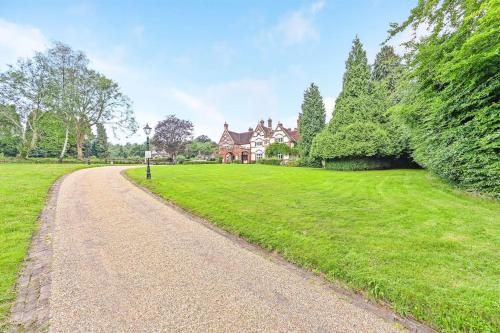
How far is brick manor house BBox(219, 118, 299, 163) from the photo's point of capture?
41.0m

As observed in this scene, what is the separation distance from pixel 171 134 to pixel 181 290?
4299cm

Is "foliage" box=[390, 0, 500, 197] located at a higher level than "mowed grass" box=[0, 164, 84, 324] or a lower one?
higher

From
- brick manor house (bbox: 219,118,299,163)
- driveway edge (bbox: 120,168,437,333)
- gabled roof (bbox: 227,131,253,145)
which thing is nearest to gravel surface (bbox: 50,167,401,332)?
driveway edge (bbox: 120,168,437,333)

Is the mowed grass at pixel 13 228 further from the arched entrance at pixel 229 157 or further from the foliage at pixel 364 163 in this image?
the arched entrance at pixel 229 157

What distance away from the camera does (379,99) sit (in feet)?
68.7

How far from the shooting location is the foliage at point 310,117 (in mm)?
29625

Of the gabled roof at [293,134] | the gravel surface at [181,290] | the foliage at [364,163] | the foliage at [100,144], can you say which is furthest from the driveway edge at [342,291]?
the foliage at [100,144]

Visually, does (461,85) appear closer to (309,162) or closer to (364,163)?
(364,163)

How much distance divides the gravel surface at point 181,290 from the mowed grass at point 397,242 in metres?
0.44

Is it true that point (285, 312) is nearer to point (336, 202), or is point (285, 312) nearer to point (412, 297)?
point (412, 297)

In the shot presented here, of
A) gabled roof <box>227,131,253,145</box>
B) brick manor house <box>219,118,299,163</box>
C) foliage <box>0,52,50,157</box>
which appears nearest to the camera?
foliage <box>0,52,50,157</box>

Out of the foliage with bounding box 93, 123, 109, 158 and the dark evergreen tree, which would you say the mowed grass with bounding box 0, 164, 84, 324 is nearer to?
the dark evergreen tree

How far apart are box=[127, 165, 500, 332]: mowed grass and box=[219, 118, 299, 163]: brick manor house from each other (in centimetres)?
3429

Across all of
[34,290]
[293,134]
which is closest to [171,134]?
[293,134]
